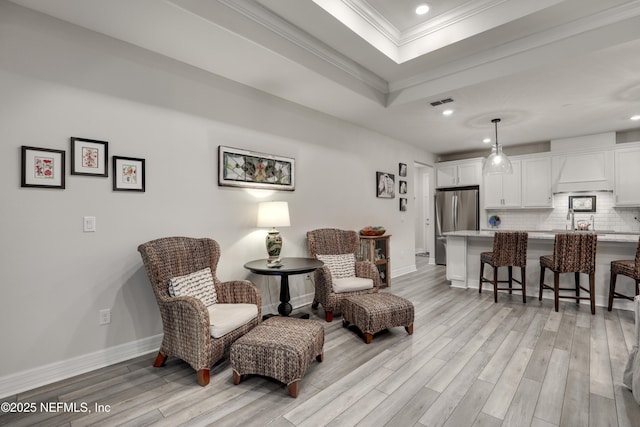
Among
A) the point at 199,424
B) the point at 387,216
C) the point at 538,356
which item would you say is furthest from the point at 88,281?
the point at 387,216

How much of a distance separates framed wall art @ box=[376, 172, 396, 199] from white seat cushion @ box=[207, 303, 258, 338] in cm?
349

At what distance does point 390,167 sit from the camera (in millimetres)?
5828

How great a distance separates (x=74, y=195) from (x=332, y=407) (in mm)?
Result: 2406

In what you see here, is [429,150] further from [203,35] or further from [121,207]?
[121,207]

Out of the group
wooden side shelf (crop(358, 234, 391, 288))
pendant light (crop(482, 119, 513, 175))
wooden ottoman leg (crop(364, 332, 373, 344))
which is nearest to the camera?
wooden ottoman leg (crop(364, 332, 373, 344))

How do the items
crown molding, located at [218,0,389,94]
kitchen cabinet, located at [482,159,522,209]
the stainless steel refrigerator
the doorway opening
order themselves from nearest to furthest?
crown molding, located at [218,0,389,94] → kitchen cabinet, located at [482,159,522,209] → the stainless steel refrigerator → the doorway opening

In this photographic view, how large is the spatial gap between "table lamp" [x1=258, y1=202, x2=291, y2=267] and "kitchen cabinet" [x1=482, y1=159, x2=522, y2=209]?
5184 mm

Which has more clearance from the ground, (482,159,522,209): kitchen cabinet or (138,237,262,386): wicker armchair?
(482,159,522,209): kitchen cabinet

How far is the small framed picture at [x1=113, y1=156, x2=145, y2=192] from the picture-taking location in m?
2.56

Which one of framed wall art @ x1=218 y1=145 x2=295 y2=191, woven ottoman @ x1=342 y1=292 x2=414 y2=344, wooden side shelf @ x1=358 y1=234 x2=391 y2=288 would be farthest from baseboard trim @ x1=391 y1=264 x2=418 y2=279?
framed wall art @ x1=218 y1=145 x2=295 y2=191

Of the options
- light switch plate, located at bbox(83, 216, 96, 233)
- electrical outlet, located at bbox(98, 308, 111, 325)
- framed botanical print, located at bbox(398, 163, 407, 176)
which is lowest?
electrical outlet, located at bbox(98, 308, 111, 325)

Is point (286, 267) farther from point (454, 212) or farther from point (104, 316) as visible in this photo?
point (454, 212)

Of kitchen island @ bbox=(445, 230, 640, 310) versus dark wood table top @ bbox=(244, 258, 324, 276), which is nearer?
dark wood table top @ bbox=(244, 258, 324, 276)

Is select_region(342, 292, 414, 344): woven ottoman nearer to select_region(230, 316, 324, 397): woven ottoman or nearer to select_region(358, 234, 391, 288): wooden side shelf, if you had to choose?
select_region(230, 316, 324, 397): woven ottoman
